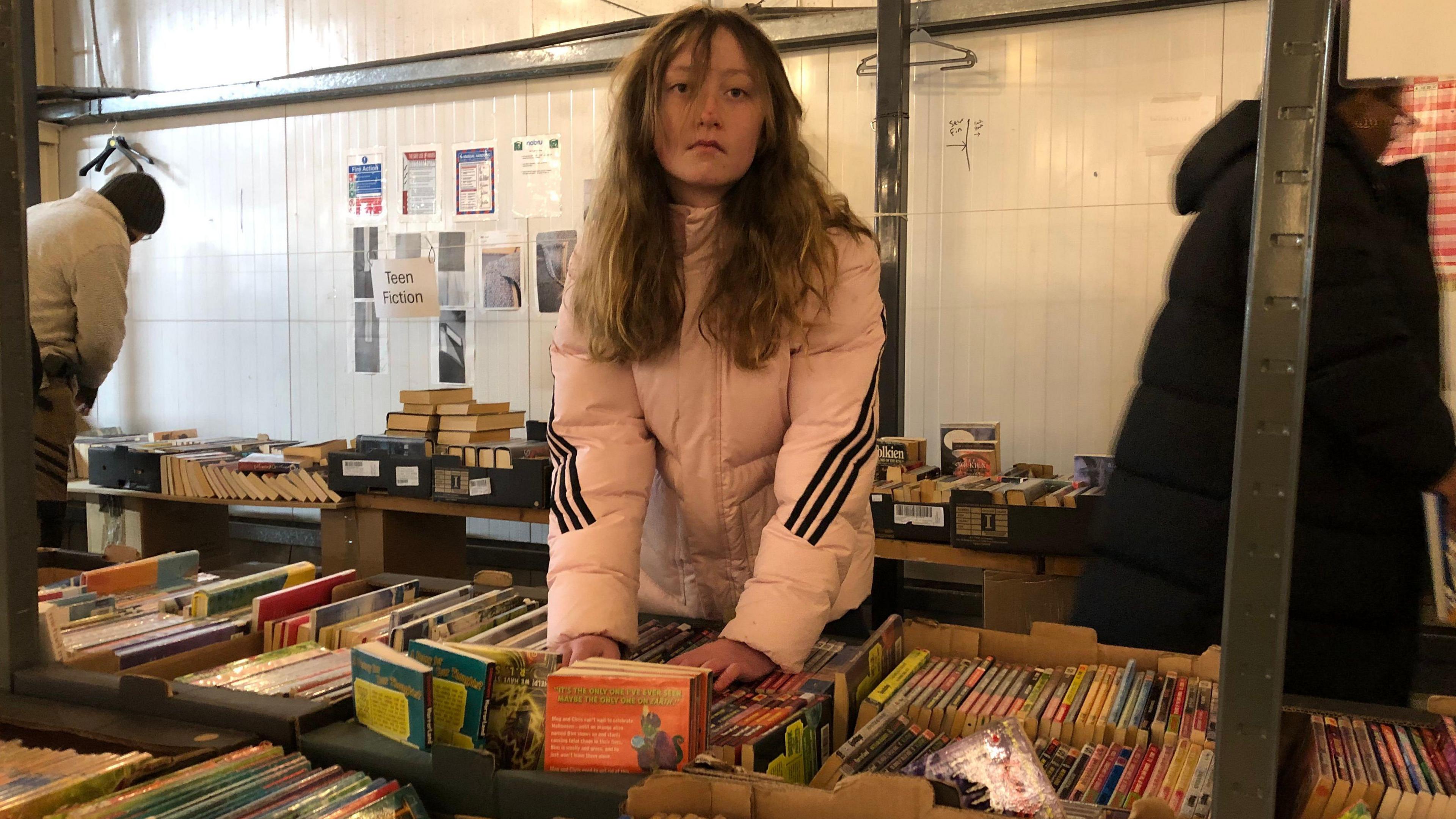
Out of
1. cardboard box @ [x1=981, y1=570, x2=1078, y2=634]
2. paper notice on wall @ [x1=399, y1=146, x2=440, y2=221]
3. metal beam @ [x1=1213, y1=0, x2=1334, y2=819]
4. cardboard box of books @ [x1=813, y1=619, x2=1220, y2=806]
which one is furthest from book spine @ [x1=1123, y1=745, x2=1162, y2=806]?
paper notice on wall @ [x1=399, y1=146, x2=440, y2=221]

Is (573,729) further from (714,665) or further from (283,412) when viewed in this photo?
(283,412)

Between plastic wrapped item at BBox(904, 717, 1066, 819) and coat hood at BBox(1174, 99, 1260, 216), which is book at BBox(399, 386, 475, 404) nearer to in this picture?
coat hood at BBox(1174, 99, 1260, 216)

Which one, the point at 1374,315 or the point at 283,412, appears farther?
the point at 283,412

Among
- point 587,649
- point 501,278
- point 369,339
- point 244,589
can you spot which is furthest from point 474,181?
point 587,649

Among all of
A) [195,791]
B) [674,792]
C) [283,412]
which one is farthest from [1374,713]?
[283,412]

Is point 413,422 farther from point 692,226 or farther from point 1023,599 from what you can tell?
point 692,226

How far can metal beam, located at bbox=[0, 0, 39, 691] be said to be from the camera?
1.32 meters

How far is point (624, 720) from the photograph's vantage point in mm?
995

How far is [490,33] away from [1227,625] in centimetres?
471

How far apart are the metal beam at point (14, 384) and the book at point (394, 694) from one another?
1.67 feet

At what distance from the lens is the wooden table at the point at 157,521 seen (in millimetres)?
4258

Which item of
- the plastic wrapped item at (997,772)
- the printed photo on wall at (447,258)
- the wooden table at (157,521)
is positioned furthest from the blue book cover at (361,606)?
the printed photo on wall at (447,258)

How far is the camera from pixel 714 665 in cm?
126

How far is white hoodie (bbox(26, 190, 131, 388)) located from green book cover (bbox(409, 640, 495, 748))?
10.6 ft
